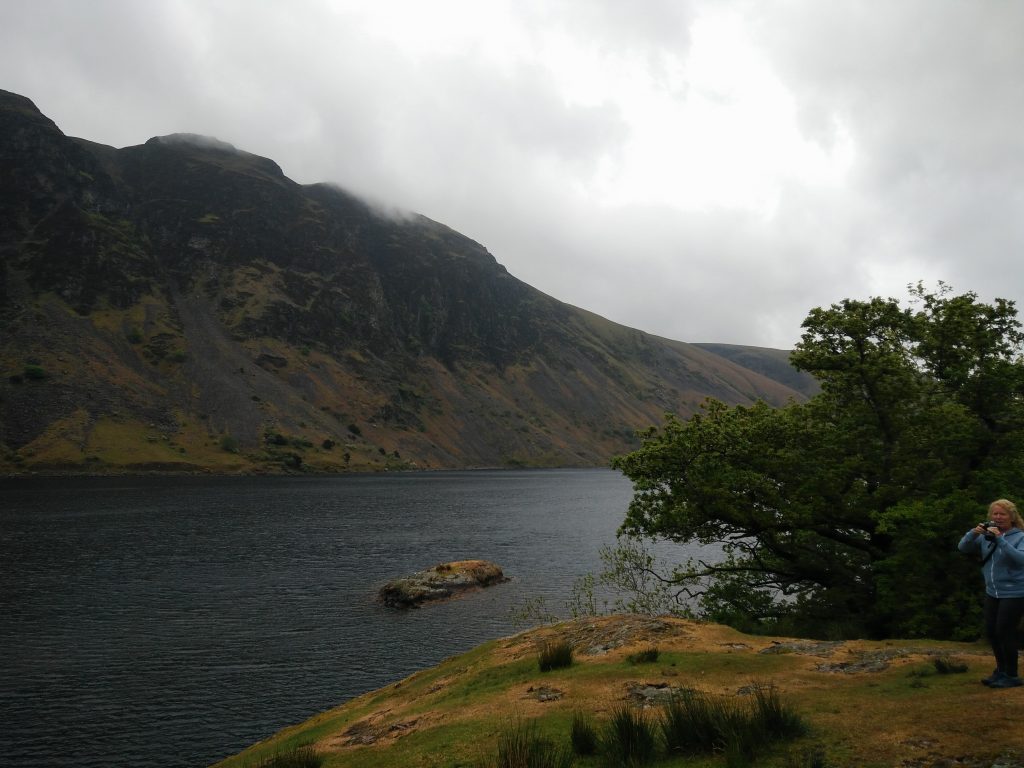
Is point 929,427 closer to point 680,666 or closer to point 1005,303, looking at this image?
point 1005,303

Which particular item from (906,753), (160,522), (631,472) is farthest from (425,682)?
(160,522)

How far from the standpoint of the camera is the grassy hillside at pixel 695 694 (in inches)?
417

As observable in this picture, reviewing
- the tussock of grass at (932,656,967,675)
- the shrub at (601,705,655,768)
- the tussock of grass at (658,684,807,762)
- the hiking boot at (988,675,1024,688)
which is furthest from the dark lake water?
the hiking boot at (988,675,1024,688)

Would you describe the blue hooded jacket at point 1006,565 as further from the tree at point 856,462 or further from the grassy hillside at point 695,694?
the tree at point 856,462

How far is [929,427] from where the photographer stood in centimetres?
2567

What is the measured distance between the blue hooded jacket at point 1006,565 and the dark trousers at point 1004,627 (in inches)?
6.4

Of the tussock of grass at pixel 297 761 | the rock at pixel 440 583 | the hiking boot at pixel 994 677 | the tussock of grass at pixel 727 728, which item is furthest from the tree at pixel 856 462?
the rock at pixel 440 583

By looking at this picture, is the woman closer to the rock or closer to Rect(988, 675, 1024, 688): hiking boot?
Rect(988, 675, 1024, 688): hiking boot

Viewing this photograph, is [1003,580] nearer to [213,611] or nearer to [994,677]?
[994,677]

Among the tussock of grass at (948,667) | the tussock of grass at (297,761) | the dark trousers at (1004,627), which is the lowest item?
the tussock of grass at (297,761)

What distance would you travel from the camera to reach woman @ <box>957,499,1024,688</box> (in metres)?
11.9

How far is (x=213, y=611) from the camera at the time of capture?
4378 cm

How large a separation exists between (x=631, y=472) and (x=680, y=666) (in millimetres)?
12481

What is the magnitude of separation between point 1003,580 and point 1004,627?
2.87 ft
